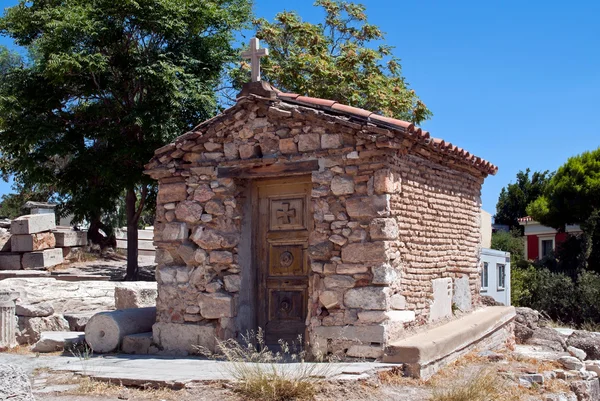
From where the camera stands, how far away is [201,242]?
28.8 ft

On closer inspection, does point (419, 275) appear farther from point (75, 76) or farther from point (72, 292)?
point (75, 76)

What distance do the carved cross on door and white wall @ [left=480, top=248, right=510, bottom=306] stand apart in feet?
32.5

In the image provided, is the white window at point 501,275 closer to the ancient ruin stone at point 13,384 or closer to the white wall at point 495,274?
the white wall at point 495,274

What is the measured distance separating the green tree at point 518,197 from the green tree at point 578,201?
42.0 feet

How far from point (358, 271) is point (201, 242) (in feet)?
7.33

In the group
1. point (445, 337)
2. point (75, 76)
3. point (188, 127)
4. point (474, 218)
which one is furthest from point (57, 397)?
point (75, 76)

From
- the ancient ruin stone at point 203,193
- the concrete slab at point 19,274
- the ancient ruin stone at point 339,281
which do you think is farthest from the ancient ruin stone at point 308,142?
the concrete slab at point 19,274

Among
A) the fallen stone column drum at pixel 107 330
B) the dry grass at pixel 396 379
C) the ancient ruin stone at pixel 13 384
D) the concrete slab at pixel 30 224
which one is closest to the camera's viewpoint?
the ancient ruin stone at pixel 13 384

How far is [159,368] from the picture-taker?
7672 mm

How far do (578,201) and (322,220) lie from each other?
18.4 m

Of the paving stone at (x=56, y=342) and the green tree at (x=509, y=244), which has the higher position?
the green tree at (x=509, y=244)

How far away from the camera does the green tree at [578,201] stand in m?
22.6

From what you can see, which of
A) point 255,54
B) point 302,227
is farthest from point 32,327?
point 255,54

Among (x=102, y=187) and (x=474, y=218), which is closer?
(x=474, y=218)
